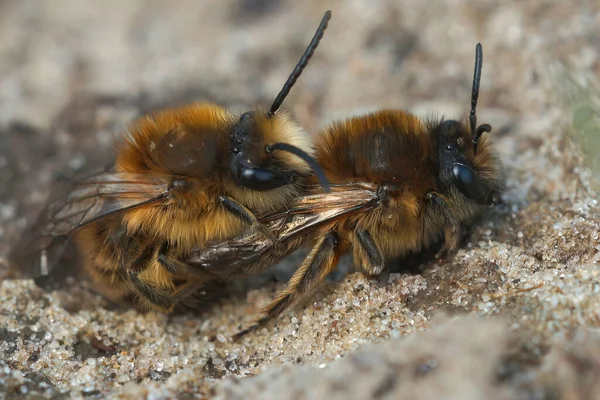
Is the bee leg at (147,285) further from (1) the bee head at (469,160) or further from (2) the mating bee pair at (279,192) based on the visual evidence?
(1) the bee head at (469,160)

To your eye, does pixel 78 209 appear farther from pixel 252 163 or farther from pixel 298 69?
pixel 298 69

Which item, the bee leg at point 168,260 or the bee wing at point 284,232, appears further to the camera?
the bee leg at point 168,260

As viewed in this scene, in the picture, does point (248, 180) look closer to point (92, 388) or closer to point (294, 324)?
point (294, 324)

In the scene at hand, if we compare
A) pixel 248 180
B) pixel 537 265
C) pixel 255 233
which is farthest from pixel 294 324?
pixel 537 265

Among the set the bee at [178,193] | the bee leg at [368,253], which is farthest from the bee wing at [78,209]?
the bee leg at [368,253]

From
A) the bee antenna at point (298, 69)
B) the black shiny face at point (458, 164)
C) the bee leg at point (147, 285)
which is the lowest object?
the bee leg at point (147, 285)

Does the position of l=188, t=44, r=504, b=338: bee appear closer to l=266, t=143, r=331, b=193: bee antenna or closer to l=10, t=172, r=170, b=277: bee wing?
l=266, t=143, r=331, b=193: bee antenna
